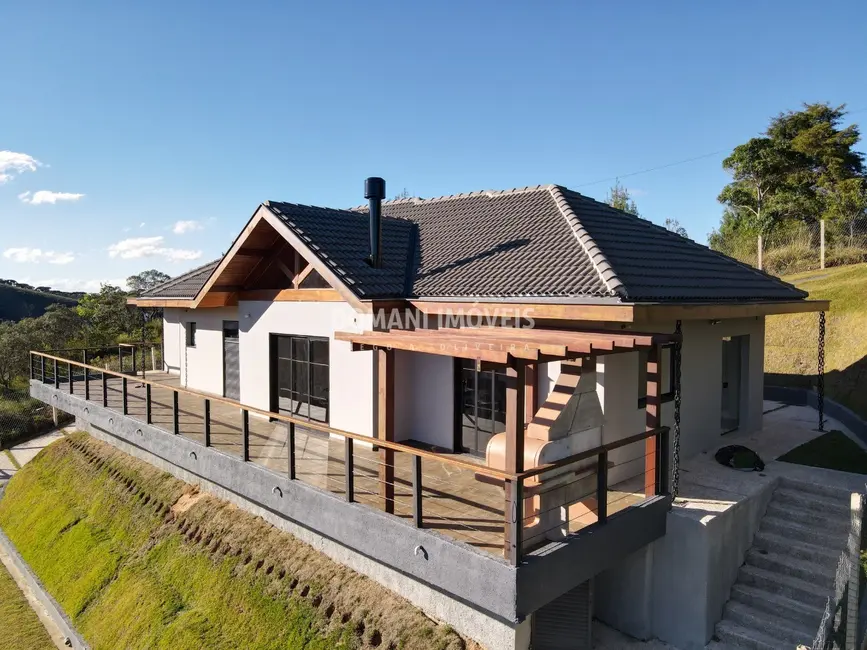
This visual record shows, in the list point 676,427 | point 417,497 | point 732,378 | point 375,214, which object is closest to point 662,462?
point 676,427

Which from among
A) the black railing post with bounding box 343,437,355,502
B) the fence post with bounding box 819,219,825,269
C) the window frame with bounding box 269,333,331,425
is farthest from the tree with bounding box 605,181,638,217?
the black railing post with bounding box 343,437,355,502

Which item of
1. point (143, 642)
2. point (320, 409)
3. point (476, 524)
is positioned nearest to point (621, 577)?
point (476, 524)

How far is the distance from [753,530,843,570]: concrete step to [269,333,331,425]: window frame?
7.89 m

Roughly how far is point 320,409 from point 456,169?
22.2 metres

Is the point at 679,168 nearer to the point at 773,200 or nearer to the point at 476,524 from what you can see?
the point at 773,200

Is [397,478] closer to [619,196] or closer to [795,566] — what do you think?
[795,566]

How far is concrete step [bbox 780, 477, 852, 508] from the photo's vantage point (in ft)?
28.0

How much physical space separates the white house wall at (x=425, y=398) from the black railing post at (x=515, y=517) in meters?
4.55

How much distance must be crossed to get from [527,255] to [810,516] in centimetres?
613

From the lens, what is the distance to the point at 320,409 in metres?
11.6

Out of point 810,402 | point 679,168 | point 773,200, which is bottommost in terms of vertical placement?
point 810,402

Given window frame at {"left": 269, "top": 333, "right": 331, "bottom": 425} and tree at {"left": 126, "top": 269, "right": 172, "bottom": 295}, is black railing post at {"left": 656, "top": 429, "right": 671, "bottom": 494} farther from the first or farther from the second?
tree at {"left": 126, "top": 269, "right": 172, "bottom": 295}

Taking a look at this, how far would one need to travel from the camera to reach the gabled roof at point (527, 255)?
8.63 meters

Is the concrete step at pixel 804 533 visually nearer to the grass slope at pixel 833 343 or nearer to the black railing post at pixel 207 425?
the grass slope at pixel 833 343
